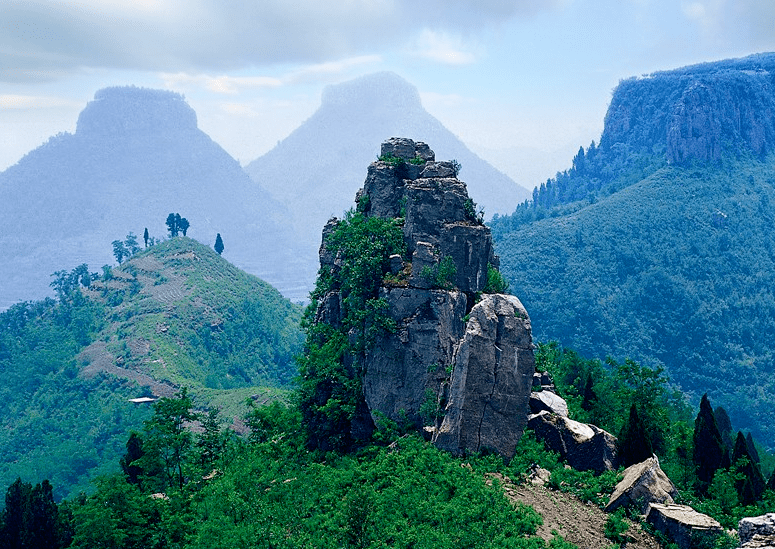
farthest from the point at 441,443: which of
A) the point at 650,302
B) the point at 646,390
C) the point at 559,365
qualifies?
the point at 650,302

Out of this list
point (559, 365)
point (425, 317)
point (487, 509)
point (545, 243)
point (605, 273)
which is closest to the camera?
point (487, 509)

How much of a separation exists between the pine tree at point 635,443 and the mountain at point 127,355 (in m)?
67.3

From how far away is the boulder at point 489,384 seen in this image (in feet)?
143

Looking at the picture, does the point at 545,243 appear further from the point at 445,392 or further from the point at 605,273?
the point at 445,392

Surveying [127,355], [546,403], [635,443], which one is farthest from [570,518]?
[127,355]

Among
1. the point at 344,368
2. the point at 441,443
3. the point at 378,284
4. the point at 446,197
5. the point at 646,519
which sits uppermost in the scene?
the point at 446,197

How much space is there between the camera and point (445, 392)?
45.7m

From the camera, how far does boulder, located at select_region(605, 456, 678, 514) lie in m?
40.5

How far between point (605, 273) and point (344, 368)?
13781 centimetres

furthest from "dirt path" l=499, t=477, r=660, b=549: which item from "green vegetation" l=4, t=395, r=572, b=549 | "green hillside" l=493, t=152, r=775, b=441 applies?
"green hillside" l=493, t=152, r=775, b=441

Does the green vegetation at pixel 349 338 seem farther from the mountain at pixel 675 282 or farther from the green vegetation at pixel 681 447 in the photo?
the mountain at pixel 675 282

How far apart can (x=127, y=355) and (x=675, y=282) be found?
10048cm

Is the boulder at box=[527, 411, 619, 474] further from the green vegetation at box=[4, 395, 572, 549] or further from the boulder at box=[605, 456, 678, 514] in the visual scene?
the green vegetation at box=[4, 395, 572, 549]

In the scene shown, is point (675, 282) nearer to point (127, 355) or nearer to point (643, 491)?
point (127, 355)
